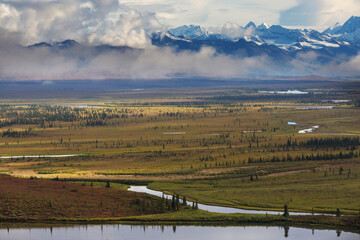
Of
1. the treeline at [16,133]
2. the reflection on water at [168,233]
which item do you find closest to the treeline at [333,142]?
the reflection on water at [168,233]

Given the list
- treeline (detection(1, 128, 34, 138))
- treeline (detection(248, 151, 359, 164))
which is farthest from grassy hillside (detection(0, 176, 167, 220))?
treeline (detection(1, 128, 34, 138))

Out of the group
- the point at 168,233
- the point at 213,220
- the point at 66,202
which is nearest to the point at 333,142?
the point at 213,220

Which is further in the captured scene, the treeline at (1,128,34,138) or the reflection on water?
the treeline at (1,128,34,138)

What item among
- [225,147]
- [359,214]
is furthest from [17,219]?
[225,147]

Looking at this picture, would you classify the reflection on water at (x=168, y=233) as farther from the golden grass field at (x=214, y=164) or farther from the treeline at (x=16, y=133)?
the treeline at (x=16, y=133)

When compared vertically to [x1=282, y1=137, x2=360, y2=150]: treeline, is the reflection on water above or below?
below

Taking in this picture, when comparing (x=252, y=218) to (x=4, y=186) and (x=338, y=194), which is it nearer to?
(x=338, y=194)

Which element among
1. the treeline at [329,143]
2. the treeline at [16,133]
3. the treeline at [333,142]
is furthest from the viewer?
the treeline at [16,133]

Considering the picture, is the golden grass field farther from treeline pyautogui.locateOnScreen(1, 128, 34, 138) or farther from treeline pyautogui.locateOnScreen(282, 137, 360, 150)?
treeline pyautogui.locateOnScreen(1, 128, 34, 138)
